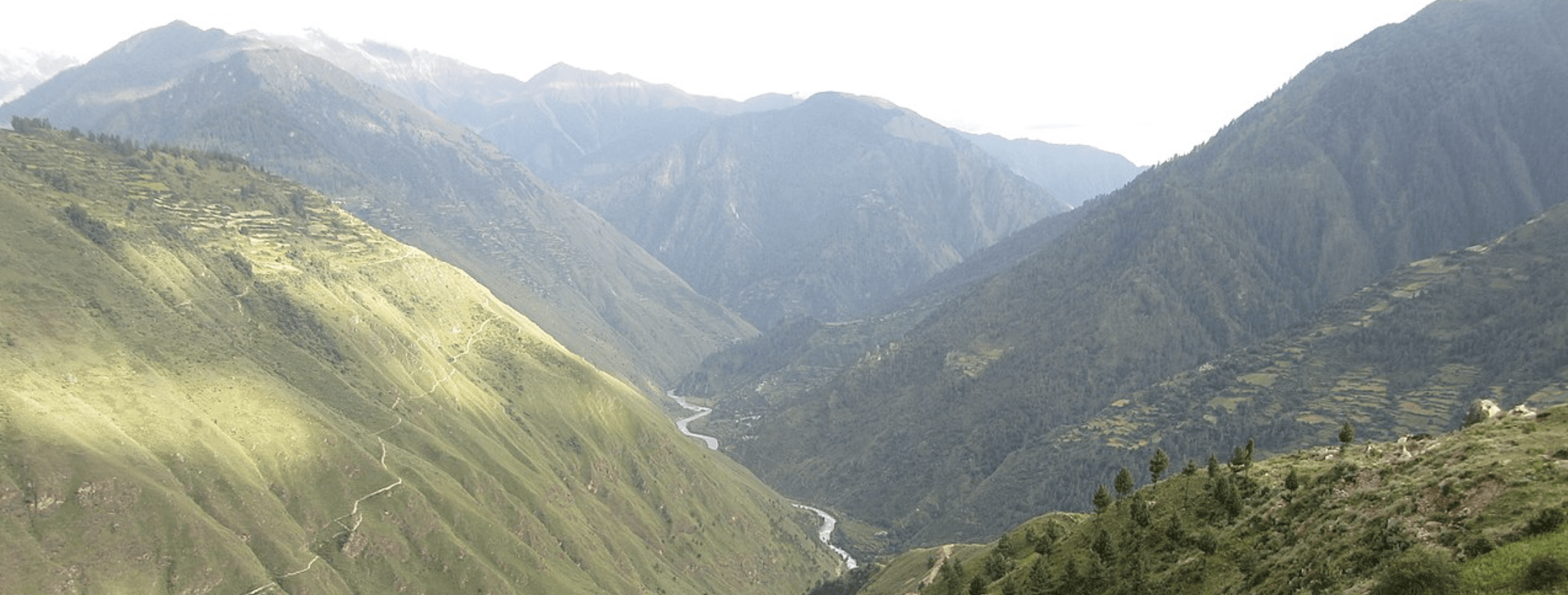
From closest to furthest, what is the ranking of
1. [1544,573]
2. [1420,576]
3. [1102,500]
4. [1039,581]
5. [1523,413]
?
[1544,573] < [1420,576] < [1523,413] < [1039,581] < [1102,500]

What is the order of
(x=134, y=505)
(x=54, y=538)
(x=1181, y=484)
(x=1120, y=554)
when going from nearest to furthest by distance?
Answer: 1. (x=1120, y=554)
2. (x=1181, y=484)
3. (x=54, y=538)
4. (x=134, y=505)

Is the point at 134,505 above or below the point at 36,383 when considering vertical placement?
below

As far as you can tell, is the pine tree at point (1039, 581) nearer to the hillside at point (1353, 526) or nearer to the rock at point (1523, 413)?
the hillside at point (1353, 526)

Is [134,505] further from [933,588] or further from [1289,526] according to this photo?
[1289,526]

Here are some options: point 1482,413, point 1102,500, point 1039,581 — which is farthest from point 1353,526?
point 1102,500

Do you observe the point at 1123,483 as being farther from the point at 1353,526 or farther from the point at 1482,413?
the point at 1353,526

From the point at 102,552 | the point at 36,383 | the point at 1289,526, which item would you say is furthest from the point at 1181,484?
the point at 36,383

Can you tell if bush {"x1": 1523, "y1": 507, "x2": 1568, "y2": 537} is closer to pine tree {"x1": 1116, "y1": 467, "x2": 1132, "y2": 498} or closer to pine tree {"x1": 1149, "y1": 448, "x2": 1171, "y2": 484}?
pine tree {"x1": 1116, "y1": 467, "x2": 1132, "y2": 498}

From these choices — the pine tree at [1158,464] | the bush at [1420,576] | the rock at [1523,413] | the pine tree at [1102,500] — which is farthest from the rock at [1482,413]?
the pine tree at [1102,500]
